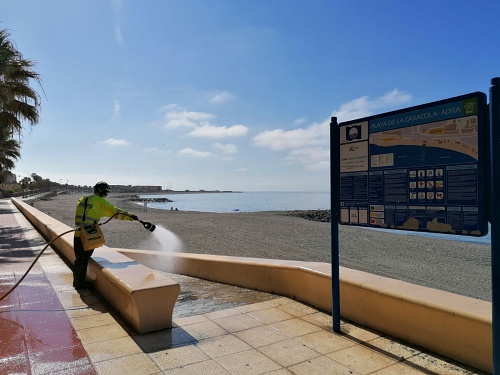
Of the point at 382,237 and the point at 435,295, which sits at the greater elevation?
the point at 435,295

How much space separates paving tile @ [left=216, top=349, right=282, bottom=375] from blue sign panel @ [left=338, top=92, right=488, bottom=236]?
1548 mm

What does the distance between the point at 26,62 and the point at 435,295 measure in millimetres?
19183

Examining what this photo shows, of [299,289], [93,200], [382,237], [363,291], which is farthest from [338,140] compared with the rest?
[382,237]

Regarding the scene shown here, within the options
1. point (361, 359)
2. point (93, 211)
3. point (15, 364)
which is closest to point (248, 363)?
point (361, 359)

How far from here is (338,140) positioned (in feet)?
13.7

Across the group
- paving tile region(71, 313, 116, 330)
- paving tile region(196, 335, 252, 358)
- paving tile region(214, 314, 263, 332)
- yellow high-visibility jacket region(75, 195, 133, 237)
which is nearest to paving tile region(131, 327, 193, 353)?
paving tile region(196, 335, 252, 358)

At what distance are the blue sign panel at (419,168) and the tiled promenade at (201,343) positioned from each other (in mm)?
1126

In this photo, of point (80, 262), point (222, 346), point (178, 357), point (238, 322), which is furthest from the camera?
point (80, 262)

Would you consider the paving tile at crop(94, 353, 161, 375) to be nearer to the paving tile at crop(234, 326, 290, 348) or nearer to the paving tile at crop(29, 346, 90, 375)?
the paving tile at crop(29, 346, 90, 375)

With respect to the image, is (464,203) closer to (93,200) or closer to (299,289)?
(299,289)

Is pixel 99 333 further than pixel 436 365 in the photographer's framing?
Yes

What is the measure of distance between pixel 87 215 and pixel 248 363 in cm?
330

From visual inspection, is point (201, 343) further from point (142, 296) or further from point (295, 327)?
point (295, 327)

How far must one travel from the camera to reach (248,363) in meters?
3.26
